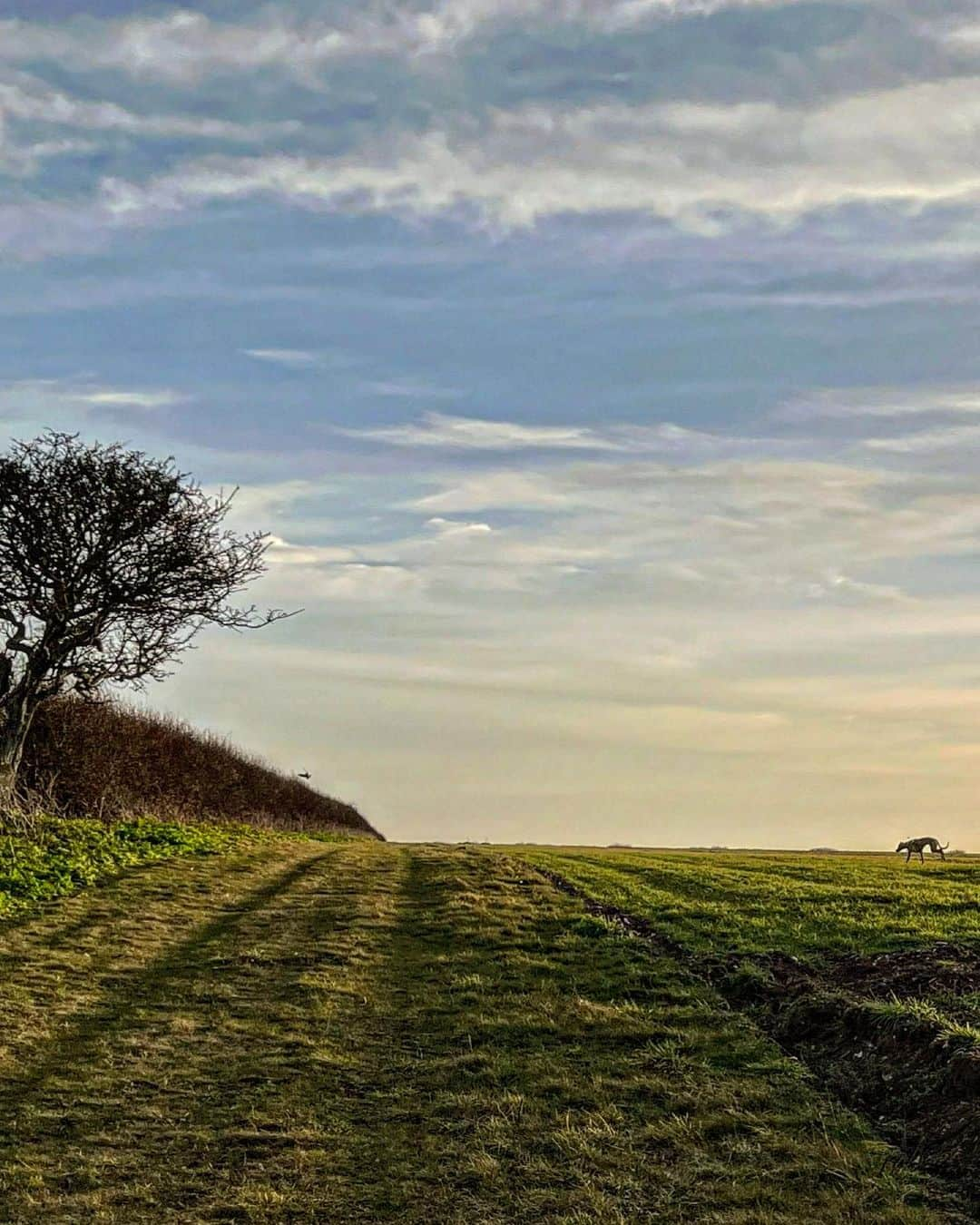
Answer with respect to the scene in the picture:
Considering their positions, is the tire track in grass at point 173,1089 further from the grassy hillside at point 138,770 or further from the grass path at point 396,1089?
the grassy hillside at point 138,770

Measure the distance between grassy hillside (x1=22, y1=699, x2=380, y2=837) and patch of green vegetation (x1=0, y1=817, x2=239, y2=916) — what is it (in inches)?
91.5

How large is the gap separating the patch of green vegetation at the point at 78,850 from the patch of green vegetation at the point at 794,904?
436 inches

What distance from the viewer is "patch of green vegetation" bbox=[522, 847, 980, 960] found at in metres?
18.2

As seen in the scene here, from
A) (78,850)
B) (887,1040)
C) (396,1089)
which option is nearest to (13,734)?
(78,850)

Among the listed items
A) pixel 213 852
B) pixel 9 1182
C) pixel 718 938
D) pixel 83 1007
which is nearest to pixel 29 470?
pixel 213 852

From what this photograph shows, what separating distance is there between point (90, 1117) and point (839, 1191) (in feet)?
21.8

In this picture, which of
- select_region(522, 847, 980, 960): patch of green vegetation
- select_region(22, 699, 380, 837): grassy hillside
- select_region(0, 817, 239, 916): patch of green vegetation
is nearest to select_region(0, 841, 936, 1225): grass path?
select_region(522, 847, 980, 960): patch of green vegetation

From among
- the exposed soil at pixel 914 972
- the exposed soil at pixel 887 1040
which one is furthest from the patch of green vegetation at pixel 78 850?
the exposed soil at pixel 914 972

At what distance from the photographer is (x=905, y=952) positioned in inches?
634

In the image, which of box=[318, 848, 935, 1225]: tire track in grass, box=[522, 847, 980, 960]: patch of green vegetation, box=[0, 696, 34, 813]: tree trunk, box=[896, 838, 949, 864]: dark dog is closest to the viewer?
box=[318, 848, 935, 1225]: tire track in grass

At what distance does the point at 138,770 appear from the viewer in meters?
40.6

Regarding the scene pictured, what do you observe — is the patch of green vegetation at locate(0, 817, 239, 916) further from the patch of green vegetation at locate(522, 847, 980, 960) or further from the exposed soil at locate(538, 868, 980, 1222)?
the exposed soil at locate(538, 868, 980, 1222)

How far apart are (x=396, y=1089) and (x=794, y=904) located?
1448 cm

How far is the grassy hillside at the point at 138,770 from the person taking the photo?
3484 centimetres
